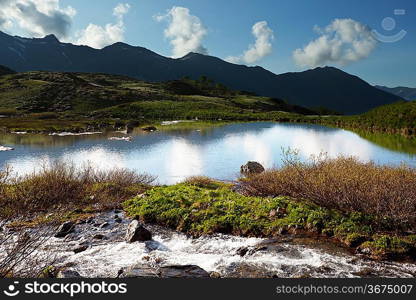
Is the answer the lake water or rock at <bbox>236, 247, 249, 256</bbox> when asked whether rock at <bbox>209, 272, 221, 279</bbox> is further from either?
the lake water

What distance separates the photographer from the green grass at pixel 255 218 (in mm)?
16797

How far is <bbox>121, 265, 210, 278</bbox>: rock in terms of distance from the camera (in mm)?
13125

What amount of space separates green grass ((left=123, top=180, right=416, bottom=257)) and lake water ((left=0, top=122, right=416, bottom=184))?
12.0 meters

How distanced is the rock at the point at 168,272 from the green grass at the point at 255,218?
17.3ft

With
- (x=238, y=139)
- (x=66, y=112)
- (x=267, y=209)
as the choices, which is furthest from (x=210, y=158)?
(x=66, y=112)

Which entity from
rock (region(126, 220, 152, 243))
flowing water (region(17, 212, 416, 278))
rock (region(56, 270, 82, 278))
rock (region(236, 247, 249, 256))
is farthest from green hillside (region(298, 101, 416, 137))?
rock (region(56, 270, 82, 278))

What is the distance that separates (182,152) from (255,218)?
34330 millimetres

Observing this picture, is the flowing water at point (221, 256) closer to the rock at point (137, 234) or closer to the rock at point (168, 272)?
the rock at point (137, 234)

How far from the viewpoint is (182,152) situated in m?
53.4

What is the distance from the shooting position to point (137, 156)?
49.8 metres

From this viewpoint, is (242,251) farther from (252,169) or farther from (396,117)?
(396,117)

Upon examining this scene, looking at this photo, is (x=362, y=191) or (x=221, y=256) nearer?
(x=221, y=256)

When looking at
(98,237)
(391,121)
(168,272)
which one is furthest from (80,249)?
(391,121)

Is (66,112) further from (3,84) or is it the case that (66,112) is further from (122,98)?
(3,84)
